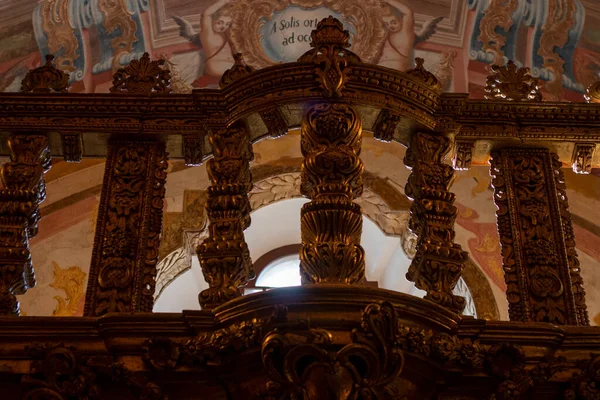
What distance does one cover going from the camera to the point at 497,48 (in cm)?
1163

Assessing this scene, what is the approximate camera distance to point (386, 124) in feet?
23.7

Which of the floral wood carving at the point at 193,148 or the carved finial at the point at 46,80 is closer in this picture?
the floral wood carving at the point at 193,148

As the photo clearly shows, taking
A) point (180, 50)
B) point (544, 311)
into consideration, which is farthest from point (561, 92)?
point (544, 311)

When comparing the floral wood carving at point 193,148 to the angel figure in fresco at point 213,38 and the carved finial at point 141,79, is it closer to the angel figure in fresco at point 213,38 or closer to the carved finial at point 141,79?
the carved finial at point 141,79

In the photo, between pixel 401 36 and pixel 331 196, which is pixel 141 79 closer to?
pixel 331 196

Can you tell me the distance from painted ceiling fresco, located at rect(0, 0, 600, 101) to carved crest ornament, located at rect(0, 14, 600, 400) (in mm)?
3679

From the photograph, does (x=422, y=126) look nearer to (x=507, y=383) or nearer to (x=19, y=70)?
(x=507, y=383)

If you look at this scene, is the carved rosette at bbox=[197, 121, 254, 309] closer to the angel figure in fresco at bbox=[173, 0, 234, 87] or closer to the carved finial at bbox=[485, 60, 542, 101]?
the carved finial at bbox=[485, 60, 542, 101]

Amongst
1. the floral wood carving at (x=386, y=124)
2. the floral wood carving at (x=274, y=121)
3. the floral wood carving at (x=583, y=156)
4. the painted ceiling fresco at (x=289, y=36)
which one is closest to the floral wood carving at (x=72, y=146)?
the floral wood carving at (x=274, y=121)

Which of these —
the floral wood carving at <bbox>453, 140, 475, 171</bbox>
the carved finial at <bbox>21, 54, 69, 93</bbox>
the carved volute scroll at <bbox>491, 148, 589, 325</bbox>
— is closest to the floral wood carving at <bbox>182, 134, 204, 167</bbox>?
the carved finial at <bbox>21, 54, 69, 93</bbox>

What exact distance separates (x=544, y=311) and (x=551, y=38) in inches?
217

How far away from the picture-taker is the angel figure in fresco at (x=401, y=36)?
38.4ft

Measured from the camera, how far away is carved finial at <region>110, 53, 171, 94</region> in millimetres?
7688

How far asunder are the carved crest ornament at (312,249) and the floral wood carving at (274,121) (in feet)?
0.04
